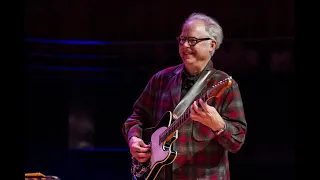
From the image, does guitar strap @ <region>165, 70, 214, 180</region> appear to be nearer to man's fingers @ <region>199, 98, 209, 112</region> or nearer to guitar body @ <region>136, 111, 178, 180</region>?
guitar body @ <region>136, 111, 178, 180</region>

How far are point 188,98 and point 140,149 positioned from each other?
33 centimetres

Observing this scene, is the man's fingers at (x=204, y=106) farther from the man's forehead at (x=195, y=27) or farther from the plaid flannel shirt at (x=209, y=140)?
the man's forehead at (x=195, y=27)

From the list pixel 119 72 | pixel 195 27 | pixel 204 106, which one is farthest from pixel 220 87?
pixel 119 72

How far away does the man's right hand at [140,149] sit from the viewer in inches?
91.9

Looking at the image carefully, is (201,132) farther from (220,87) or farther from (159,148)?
(220,87)

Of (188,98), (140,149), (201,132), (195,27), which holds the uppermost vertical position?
(195,27)

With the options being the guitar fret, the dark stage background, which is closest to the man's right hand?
the guitar fret

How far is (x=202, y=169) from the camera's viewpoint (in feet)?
7.13

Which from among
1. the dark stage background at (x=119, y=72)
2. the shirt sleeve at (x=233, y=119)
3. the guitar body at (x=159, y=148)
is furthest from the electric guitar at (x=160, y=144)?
the dark stage background at (x=119, y=72)

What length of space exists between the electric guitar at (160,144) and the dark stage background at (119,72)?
6.16ft

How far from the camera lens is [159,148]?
2.25 meters

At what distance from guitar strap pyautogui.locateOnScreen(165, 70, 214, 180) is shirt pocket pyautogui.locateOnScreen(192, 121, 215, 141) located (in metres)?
0.08

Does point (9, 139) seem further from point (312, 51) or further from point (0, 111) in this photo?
point (312, 51)

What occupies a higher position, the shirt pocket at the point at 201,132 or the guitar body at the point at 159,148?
the shirt pocket at the point at 201,132
